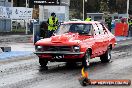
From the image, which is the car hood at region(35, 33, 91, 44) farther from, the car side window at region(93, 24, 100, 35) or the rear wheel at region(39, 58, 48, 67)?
the car side window at region(93, 24, 100, 35)

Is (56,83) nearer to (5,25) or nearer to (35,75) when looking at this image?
(35,75)

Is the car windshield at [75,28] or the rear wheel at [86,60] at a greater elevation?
the car windshield at [75,28]

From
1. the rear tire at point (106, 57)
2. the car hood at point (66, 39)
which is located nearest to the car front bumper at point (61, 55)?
the car hood at point (66, 39)

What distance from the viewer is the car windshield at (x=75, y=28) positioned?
53.0 feet

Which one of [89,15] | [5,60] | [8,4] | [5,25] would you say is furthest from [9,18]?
[5,60]

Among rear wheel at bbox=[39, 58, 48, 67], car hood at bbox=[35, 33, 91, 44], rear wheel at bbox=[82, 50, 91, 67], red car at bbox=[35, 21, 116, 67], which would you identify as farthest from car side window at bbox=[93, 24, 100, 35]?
rear wheel at bbox=[39, 58, 48, 67]

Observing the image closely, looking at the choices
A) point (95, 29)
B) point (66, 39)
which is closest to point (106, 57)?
point (95, 29)

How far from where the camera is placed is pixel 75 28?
1630cm

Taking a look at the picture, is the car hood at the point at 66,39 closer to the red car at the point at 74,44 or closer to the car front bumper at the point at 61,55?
the red car at the point at 74,44

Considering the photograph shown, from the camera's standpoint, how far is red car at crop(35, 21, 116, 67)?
14758 millimetres

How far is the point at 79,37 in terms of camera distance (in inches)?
611

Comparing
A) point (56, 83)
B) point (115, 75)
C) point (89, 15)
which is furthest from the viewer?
point (89, 15)

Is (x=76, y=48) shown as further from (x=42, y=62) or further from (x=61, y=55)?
(x=42, y=62)

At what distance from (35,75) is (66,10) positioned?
36.8 meters
